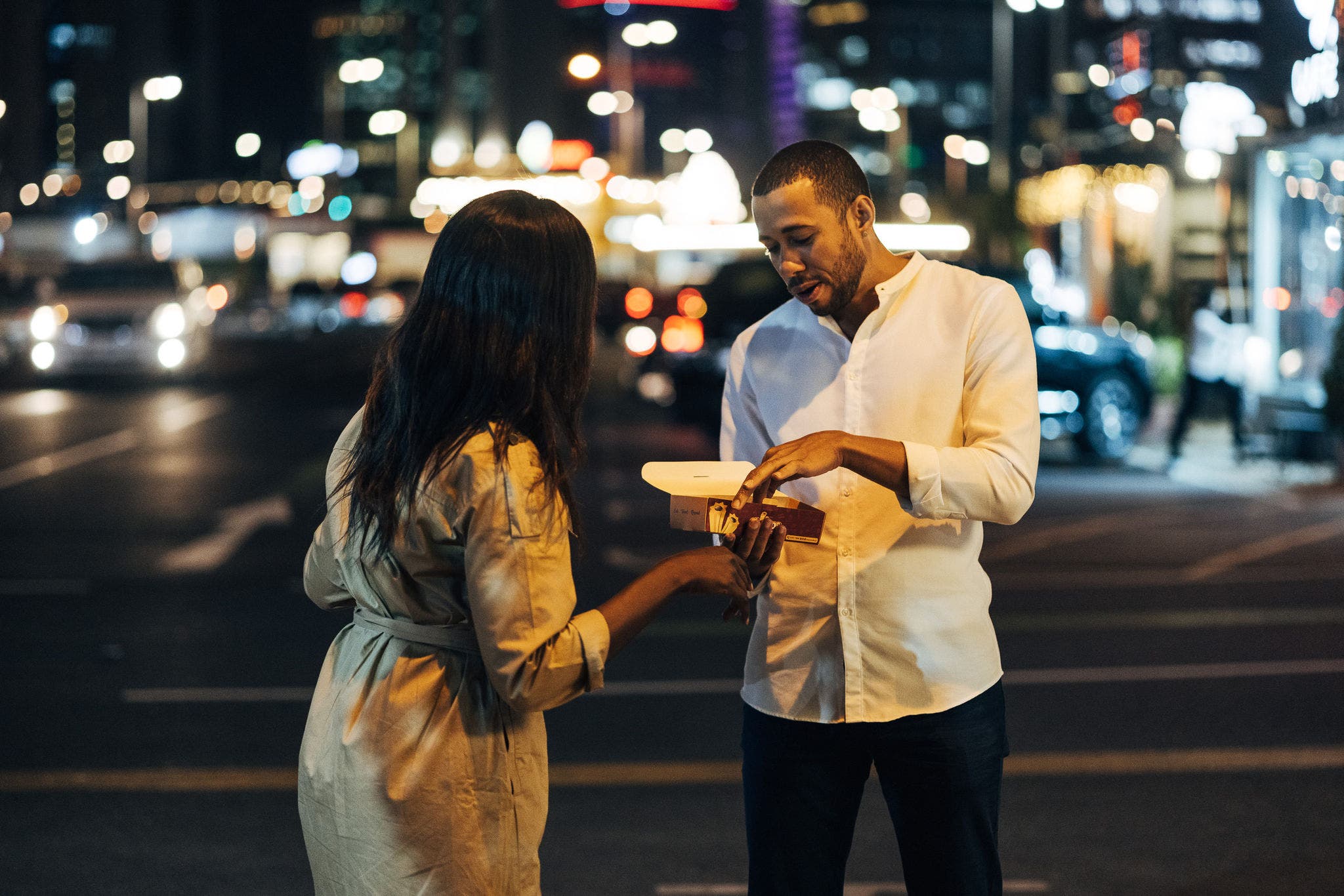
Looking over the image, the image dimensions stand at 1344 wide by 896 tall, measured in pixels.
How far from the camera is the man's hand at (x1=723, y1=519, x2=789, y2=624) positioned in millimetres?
2611

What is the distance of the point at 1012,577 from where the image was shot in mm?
9938

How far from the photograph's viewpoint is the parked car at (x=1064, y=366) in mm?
15977

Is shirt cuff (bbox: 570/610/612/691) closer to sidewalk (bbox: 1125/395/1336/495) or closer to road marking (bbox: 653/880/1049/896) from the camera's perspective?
road marking (bbox: 653/880/1049/896)

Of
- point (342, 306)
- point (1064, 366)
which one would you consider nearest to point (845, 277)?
point (1064, 366)

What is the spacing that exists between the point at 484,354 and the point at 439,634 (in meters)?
0.45

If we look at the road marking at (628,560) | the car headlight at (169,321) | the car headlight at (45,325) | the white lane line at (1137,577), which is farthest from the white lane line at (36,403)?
the white lane line at (1137,577)

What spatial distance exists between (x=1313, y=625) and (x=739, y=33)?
371 ft

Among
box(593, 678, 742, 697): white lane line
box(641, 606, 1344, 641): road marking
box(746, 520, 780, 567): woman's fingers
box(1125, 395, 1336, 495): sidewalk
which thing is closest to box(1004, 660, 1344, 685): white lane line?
box(641, 606, 1344, 641): road marking

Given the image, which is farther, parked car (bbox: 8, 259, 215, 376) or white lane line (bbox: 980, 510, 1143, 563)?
parked car (bbox: 8, 259, 215, 376)

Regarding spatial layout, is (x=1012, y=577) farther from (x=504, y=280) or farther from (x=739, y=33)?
(x=739, y=33)

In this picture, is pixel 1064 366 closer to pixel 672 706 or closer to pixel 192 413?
pixel 672 706

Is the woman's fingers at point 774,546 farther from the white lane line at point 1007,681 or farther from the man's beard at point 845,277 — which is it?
the white lane line at point 1007,681

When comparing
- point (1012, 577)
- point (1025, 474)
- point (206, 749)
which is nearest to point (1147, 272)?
point (1012, 577)

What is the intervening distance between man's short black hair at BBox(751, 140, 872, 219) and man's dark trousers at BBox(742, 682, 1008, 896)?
101 cm
